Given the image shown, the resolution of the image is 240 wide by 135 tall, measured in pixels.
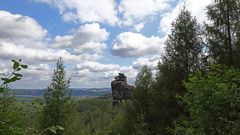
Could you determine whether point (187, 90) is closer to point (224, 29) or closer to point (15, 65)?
point (15, 65)

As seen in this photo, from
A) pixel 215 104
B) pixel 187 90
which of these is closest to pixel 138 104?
pixel 187 90

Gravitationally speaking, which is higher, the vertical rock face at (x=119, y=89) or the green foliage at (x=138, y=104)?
the vertical rock face at (x=119, y=89)

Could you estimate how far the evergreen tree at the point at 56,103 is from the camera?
23.0 m

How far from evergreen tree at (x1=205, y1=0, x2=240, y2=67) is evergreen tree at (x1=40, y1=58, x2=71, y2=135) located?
36.6ft

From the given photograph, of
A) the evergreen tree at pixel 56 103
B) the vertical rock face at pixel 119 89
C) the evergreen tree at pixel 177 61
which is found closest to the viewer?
the evergreen tree at pixel 56 103

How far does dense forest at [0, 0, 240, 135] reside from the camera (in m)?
9.69

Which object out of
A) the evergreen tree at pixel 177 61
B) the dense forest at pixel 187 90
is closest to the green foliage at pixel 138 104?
the dense forest at pixel 187 90

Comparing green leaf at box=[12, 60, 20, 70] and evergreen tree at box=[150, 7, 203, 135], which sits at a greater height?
evergreen tree at box=[150, 7, 203, 135]

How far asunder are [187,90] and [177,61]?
19.4 metres

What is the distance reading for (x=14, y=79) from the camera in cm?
265

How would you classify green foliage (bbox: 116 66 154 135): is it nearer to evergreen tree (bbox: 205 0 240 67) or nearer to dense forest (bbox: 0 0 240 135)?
dense forest (bbox: 0 0 240 135)

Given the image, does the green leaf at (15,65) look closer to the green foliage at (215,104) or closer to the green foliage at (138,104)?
the green foliage at (215,104)

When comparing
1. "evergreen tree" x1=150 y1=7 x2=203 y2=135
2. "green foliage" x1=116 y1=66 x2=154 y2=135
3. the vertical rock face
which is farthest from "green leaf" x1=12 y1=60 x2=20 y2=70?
the vertical rock face

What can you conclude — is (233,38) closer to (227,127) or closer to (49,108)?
(49,108)
